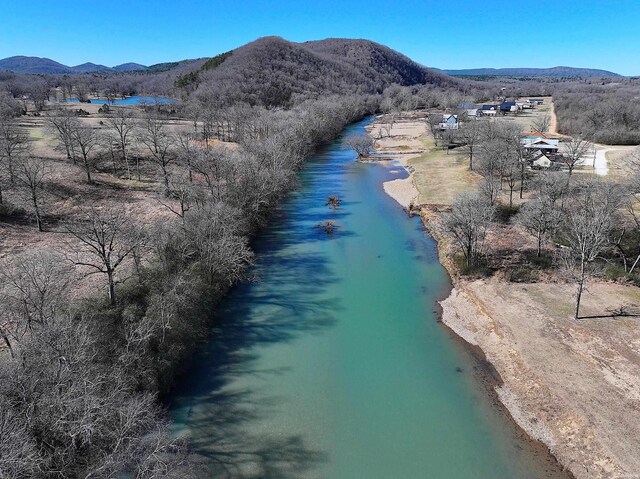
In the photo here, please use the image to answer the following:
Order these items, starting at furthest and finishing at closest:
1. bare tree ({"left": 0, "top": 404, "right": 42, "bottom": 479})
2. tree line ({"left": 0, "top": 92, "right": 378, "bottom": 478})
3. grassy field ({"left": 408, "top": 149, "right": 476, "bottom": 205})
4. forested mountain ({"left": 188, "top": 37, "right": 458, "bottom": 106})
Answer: forested mountain ({"left": 188, "top": 37, "right": 458, "bottom": 106}) < grassy field ({"left": 408, "top": 149, "right": 476, "bottom": 205}) < tree line ({"left": 0, "top": 92, "right": 378, "bottom": 478}) < bare tree ({"left": 0, "top": 404, "right": 42, "bottom": 479})

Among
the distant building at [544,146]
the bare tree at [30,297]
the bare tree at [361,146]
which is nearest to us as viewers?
the bare tree at [30,297]

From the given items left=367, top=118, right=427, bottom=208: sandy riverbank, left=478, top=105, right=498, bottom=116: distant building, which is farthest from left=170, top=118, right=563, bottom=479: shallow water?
left=478, top=105, right=498, bottom=116: distant building

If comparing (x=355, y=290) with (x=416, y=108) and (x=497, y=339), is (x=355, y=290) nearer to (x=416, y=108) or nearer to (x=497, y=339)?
(x=497, y=339)

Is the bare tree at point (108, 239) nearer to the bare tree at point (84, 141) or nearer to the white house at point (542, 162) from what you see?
the bare tree at point (84, 141)

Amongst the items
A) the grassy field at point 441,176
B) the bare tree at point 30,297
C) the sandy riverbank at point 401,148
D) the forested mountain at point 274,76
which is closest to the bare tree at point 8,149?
the bare tree at point 30,297

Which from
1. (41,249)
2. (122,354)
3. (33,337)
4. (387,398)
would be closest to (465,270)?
(387,398)

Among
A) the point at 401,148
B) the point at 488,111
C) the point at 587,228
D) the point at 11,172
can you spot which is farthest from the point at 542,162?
the point at 488,111

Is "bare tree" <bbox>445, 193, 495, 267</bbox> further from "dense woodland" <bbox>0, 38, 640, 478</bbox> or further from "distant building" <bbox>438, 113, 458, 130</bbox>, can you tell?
"distant building" <bbox>438, 113, 458, 130</bbox>

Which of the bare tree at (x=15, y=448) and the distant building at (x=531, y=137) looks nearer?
the bare tree at (x=15, y=448)
